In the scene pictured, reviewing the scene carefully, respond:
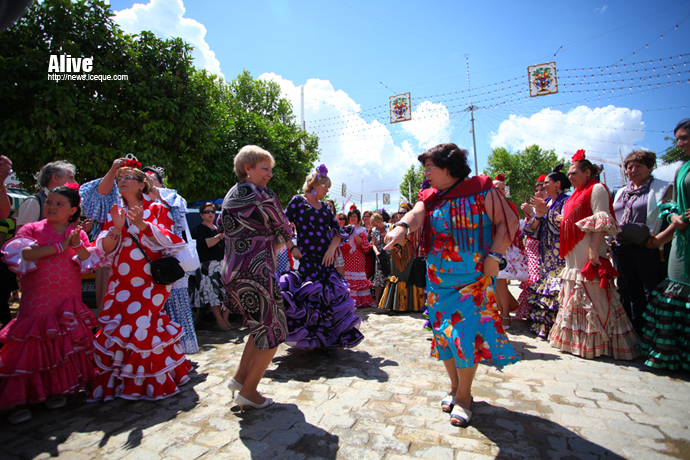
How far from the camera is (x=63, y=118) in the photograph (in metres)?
6.89

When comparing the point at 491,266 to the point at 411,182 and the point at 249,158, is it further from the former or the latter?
the point at 411,182

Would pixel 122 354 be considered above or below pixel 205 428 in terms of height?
above

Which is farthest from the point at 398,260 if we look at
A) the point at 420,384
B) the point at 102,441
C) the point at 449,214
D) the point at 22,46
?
the point at 22,46

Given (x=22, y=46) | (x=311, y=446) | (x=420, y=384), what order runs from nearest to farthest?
(x=311, y=446)
(x=420, y=384)
(x=22, y=46)

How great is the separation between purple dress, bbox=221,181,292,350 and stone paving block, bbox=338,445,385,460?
874mm

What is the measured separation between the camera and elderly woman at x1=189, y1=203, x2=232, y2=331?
5461 mm

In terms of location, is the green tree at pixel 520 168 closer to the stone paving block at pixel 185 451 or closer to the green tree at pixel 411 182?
the green tree at pixel 411 182

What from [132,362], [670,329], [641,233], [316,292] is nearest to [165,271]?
[132,362]

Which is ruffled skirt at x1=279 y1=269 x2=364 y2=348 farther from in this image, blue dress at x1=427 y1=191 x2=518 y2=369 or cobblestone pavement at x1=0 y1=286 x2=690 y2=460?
blue dress at x1=427 y1=191 x2=518 y2=369

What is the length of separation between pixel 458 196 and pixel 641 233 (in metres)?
2.65

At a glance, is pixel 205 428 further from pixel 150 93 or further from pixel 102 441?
pixel 150 93

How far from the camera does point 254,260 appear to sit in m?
2.68

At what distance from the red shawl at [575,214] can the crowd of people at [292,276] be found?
0.02 metres

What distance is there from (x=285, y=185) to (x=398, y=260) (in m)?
12.0
